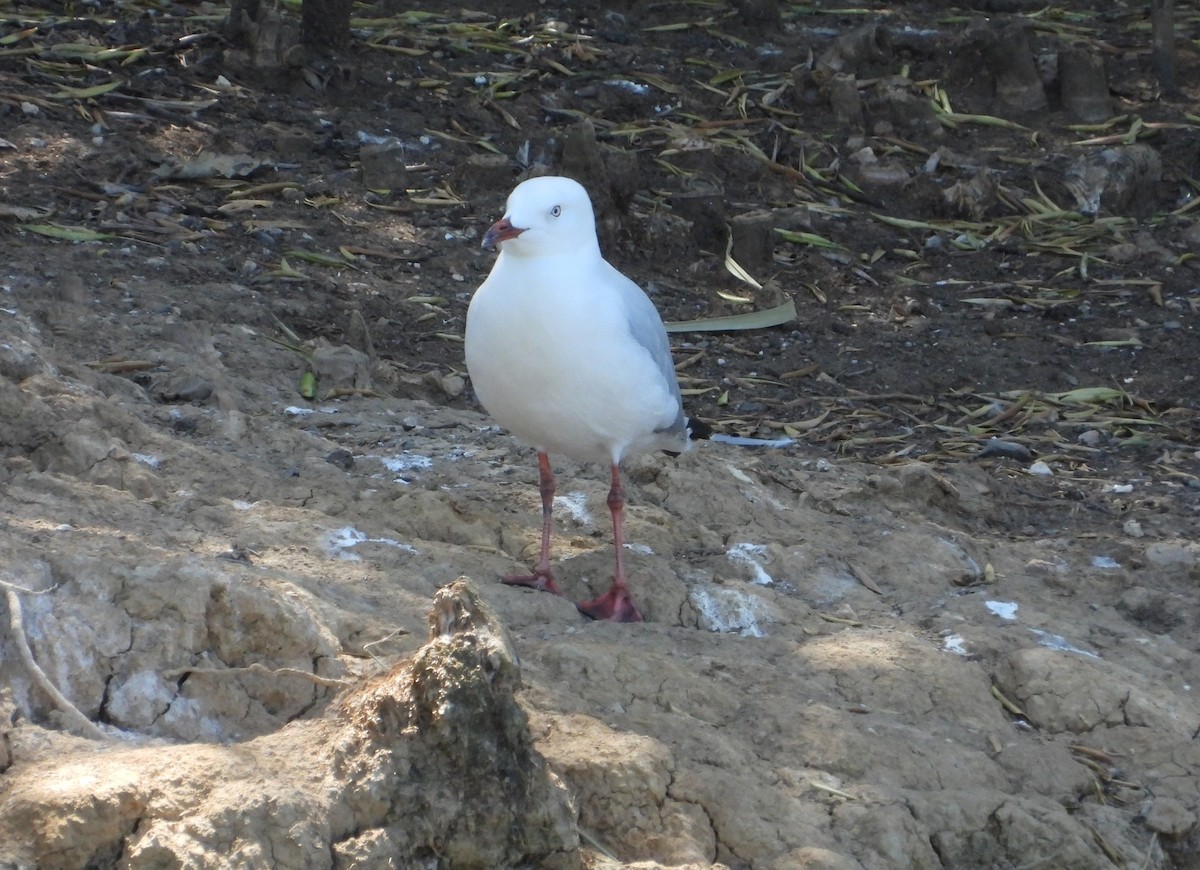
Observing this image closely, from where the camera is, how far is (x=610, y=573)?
5102 mm

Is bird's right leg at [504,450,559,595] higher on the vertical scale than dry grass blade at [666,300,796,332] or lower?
higher

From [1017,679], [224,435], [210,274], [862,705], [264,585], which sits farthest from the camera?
[210,274]

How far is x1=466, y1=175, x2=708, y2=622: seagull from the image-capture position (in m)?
4.66

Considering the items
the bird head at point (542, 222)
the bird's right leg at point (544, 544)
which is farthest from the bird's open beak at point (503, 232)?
the bird's right leg at point (544, 544)

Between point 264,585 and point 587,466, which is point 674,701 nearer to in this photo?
point 264,585

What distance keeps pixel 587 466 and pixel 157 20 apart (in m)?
5.99

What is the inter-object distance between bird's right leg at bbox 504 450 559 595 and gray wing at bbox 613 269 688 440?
1.41 ft

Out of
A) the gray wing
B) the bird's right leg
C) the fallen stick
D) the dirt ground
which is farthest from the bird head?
the fallen stick

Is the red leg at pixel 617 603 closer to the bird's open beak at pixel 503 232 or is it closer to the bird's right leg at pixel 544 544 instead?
the bird's right leg at pixel 544 544

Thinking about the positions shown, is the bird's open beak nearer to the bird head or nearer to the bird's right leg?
the bird head

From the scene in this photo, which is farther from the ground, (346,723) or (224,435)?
(346,723)

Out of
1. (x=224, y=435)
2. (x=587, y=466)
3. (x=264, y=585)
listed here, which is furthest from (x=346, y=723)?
(x=587, y=466)

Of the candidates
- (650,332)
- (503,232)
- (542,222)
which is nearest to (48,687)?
(503,232)

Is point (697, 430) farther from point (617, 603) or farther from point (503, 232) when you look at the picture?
point (503, 232)
